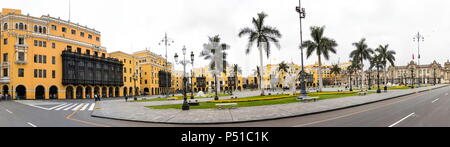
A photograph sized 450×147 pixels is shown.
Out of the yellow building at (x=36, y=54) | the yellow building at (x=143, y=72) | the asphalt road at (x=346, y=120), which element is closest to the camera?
the asphalt road at (x=346, y=120)

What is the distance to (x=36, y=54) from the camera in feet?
143

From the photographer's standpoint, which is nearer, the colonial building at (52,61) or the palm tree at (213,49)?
the colonial building at (52,61)

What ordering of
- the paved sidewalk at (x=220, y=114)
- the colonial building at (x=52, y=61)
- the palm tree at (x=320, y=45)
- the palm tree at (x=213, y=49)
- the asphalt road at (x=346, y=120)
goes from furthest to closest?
the palm tree at (x=213, y=49), the colonial building at (x=52, y=61), the palm tree at (x=320, y=45), the paved sidewalk at (x=220, y=114), the asphalt road at (x=346, y=120)

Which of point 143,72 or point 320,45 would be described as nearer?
point 320,45

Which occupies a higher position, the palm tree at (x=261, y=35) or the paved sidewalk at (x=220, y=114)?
the palm tree at (x=261, y=35)

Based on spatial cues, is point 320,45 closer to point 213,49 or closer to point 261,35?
point 261,35

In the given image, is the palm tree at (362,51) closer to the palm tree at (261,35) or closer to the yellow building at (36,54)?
the palm tree at (261,35)

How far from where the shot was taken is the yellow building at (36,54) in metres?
41.5

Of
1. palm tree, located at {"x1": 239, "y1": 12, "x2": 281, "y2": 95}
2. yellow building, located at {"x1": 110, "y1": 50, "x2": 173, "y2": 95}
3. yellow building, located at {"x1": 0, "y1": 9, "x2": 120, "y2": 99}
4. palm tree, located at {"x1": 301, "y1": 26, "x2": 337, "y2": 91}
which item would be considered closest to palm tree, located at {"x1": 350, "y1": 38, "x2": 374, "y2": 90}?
palm tree, located at {"x1": 301, "y1": 26, "x2": 337, "y2": 91}

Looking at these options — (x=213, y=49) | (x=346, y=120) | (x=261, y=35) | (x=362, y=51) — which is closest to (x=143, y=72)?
(x=213, y=49)

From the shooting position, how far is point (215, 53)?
44.8 metres

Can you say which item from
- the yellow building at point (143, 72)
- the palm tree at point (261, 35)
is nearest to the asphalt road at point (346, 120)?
the palm tree at point (261, 35)
